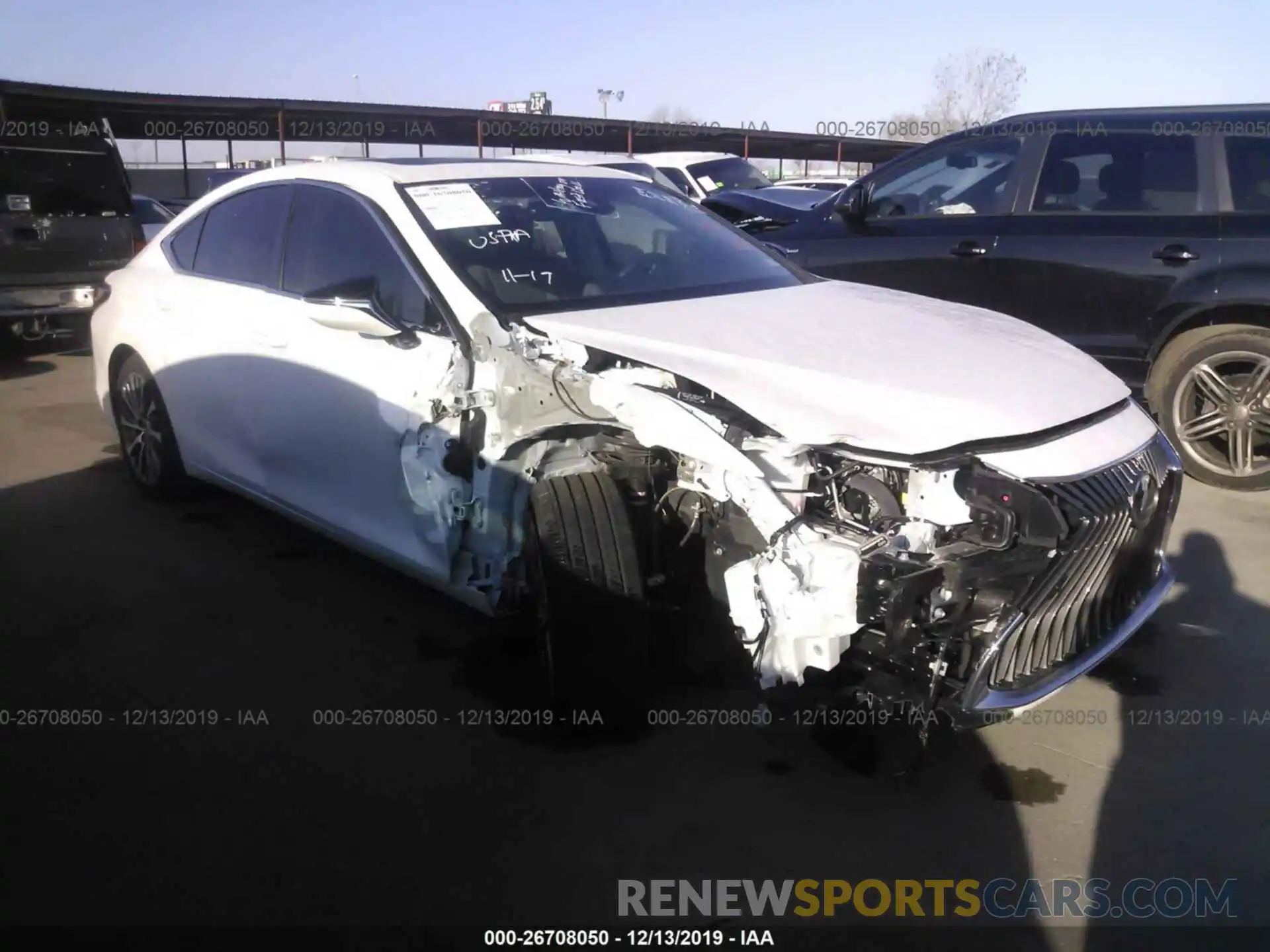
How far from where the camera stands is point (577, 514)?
3.07 meters

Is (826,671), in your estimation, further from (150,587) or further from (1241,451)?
(1241,451)

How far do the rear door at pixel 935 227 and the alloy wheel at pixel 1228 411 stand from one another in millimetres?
1126

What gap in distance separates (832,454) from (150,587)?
3.07 meters

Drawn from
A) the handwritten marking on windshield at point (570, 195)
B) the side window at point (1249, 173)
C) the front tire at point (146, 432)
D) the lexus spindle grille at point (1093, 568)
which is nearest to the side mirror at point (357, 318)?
the handwritten marking on windshield at point (570, 195)

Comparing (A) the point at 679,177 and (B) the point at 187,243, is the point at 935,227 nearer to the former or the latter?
(B) the point at 187,243

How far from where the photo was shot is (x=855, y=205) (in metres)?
6.48

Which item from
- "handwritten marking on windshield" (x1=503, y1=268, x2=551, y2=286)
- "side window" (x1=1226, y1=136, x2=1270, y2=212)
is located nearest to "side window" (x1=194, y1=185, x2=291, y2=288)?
"handwritten marking on windshield" (x1=503, y1=268, x2=551, y2=286)

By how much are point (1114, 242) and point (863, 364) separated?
3.42 metres

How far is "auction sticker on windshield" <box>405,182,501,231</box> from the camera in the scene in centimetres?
374

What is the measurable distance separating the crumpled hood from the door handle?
221cm

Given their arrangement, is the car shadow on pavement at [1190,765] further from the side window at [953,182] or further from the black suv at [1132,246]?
the side window at [953,182]

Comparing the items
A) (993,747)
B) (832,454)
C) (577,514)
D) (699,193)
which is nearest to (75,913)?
(577,514)

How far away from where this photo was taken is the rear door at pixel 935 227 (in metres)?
6.04

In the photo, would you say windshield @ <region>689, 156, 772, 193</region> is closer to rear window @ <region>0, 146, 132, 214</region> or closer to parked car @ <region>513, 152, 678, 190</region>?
parked car @ <region>513, 152, 678, 190</region>
